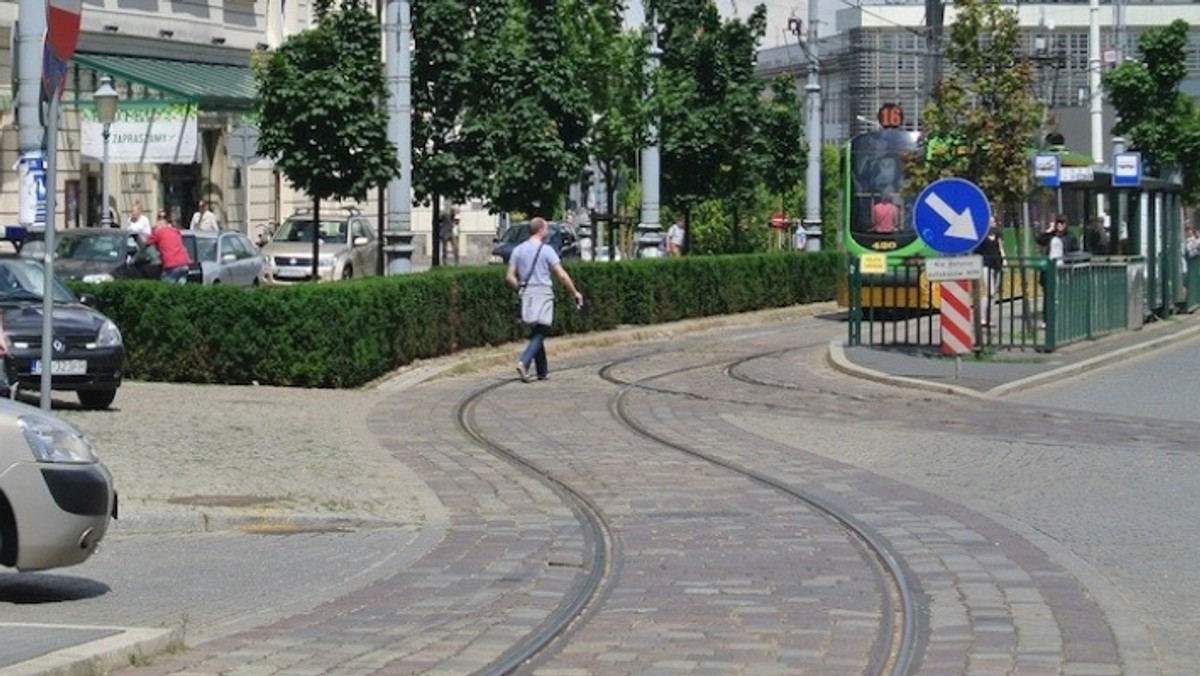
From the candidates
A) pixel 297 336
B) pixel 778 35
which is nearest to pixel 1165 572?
pixel 297 336

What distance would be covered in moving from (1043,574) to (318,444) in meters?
7.61

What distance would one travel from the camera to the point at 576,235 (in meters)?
58.2

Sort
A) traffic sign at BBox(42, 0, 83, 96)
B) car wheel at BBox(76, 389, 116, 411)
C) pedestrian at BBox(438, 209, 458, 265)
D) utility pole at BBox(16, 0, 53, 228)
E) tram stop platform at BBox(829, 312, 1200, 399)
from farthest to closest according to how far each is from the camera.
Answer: pedestrian at BBox(438, 209, 458, 265)
utility pole at BBox(16, 0, 53, 228)
tram stop platform at BBox(829, 312, 1200, 399)
car wheel at BBox(76, 389, 116, 411)
traffic sign at BBox(42, 0, 83, 96)

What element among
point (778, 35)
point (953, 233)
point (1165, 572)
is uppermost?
point (778, 35)

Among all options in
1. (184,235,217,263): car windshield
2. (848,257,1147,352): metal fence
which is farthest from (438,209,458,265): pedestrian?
(848,257,1147,352): metal fence

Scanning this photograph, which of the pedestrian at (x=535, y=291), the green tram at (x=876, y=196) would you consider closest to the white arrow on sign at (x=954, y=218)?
the pedestrian at (x=535, y=291)

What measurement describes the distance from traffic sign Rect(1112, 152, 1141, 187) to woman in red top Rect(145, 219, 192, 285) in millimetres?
15227

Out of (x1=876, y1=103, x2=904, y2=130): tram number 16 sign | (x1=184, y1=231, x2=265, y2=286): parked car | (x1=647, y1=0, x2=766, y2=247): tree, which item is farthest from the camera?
(x1=647, y1=0, x2=766, y2=247): tree

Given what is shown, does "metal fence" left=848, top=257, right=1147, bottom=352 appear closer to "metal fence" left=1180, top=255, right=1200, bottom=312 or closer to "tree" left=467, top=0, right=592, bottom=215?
"tree" left=467, top=0, right=592, bottom=215

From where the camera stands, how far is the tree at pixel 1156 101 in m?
54.6

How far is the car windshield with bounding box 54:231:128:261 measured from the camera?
31.6 meters

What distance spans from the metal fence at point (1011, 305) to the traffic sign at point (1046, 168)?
1297 millimetres

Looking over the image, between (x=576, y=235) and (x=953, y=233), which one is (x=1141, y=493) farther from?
(x=576, y=235)

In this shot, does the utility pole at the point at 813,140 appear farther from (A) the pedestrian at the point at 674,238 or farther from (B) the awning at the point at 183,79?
(B) the awning at the point at 183,79
